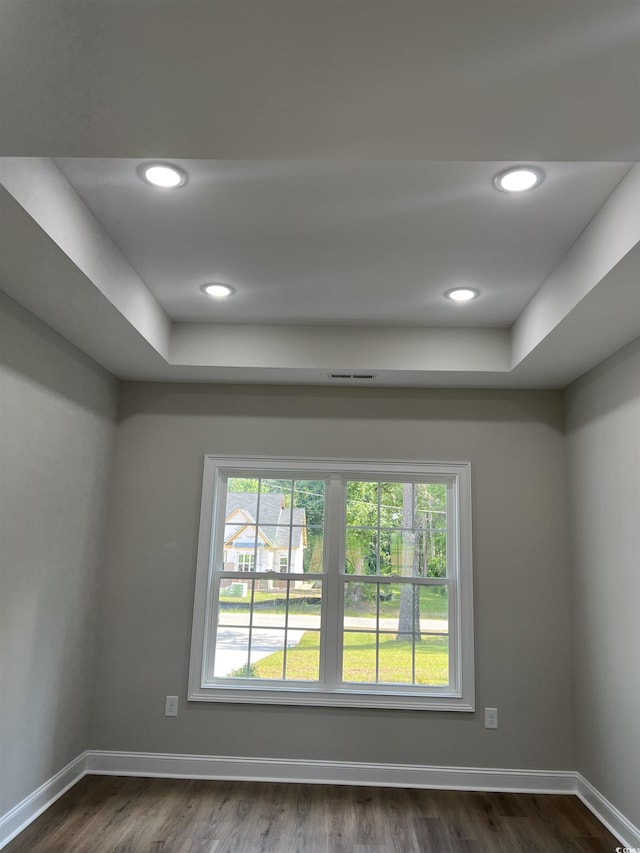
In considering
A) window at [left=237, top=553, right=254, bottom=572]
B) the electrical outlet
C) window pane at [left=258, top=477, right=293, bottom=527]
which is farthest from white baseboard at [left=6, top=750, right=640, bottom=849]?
window pane at [left=258, top=477, right=293, bottom=527]

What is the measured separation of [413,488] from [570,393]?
1187mm

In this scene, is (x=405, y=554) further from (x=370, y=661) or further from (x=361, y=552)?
(x=370, y=661)

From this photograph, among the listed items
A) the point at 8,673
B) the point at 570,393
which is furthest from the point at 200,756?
the point at 570,393

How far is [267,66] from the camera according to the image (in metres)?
1.35

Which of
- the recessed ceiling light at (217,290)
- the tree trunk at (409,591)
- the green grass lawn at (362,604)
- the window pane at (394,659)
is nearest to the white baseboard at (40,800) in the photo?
the green grass lawn at (362,604)

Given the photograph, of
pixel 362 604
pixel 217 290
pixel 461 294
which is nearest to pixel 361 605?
pixel 362 604

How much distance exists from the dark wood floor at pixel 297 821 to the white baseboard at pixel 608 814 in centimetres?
4

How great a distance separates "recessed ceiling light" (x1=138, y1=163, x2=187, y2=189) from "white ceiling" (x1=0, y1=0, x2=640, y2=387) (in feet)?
0.20

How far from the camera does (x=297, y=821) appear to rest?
3.03 m

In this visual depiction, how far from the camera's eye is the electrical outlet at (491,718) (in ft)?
11.7

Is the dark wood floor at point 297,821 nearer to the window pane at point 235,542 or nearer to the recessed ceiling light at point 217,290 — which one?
the window pane at point 235,542

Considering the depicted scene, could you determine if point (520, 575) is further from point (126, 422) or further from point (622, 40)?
point (622, 40)

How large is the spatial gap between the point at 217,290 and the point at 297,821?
281 cm

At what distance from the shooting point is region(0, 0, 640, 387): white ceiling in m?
1.27
